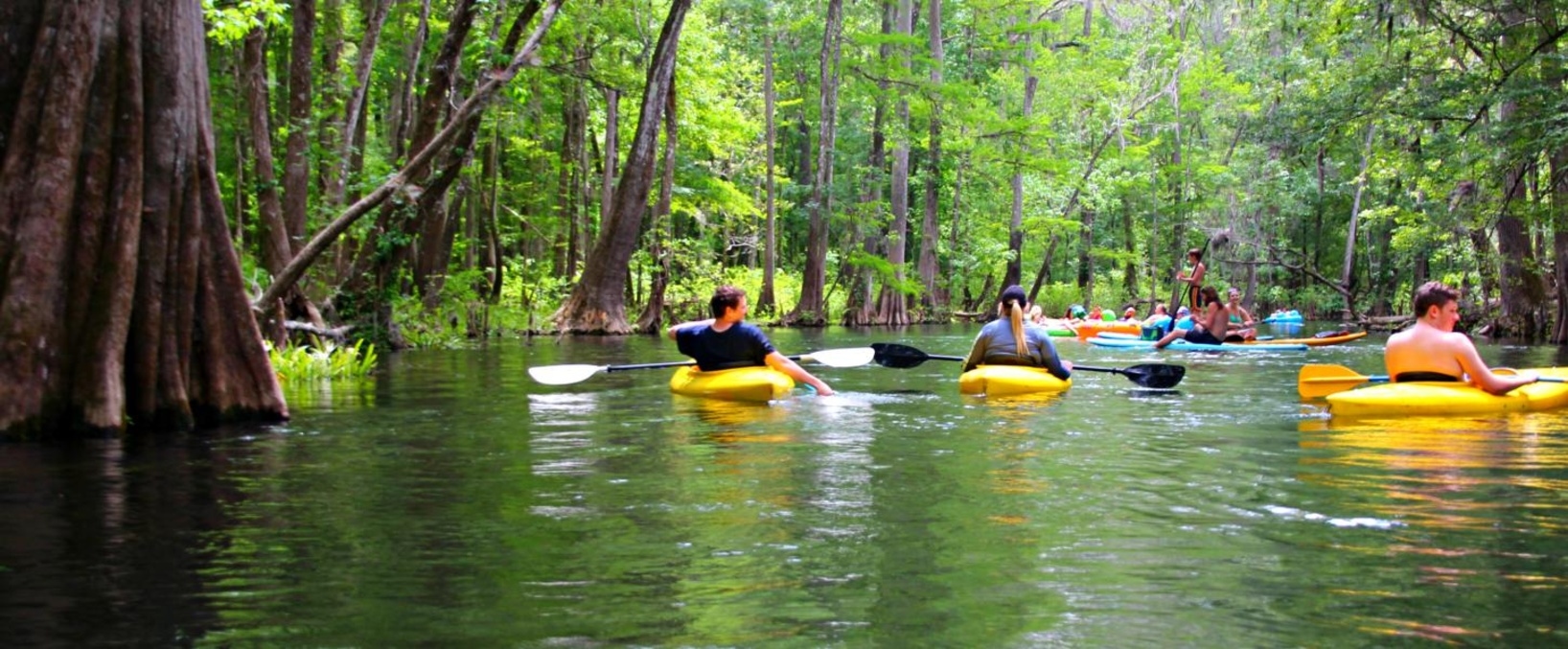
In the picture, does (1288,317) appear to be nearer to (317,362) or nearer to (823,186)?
(823,186)

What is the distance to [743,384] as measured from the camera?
11.3 meters

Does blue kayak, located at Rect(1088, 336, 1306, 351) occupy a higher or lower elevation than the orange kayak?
lower

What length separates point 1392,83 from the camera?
18531mm

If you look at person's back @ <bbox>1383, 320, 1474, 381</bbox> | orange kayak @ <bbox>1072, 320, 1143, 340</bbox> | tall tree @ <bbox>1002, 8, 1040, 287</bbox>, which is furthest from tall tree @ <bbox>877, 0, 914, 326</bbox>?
person's back @ <bbox>1383, 320, 1474, 381</bbox>

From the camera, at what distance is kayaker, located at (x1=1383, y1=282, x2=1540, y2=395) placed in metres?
9.75

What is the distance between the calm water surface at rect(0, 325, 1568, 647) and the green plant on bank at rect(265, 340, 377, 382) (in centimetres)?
345

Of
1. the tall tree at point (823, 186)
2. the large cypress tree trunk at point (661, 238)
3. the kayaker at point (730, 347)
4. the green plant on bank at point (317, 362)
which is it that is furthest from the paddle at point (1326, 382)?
the tall tree at point (823, 186)

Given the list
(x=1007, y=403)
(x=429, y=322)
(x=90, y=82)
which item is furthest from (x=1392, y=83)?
(x=90, y=82)

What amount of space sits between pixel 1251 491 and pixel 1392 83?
14281mm

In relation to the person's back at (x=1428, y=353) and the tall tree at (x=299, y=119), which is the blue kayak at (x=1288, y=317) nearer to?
the person's back at (x=1428, y=353)

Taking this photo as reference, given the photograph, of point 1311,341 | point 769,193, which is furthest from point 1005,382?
point 769,193

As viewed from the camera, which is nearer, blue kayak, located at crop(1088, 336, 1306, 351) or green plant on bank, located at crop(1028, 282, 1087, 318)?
blue kayak, located at crop(1088, 336, 1306, 351)

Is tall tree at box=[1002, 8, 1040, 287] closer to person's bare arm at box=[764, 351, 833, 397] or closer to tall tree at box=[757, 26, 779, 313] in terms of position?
tall tree at box=[757, 26, 779, 313]

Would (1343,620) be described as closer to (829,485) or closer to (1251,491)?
(1251,491)
